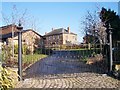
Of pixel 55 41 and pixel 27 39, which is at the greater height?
pixel 27 39

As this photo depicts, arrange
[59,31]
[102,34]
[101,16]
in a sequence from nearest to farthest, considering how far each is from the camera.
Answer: [102,34], [101,16], [59,31]

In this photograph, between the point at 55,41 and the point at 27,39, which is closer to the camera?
the point at 55,41

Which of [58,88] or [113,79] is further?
[113,79]

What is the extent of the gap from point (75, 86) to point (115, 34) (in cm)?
971

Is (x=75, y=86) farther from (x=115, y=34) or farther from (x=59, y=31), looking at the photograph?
(x=59, y=31)

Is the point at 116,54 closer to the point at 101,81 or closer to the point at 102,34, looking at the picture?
the point at 101,81

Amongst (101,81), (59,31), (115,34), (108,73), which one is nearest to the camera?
(101,81)

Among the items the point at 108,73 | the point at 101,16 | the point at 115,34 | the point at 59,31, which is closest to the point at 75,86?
the point at 108,73

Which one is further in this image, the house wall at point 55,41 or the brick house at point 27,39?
the brick house at point 27,39

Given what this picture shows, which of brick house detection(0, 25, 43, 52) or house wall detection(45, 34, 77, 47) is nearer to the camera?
house wall detection(45, 34, 77, 47)

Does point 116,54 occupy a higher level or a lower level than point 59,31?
lower

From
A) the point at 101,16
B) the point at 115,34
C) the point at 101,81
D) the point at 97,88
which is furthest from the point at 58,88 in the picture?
the point at 101,16

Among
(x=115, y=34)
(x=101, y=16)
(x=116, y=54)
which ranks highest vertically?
(x=101, y=16)

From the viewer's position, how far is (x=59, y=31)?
2208 inches
